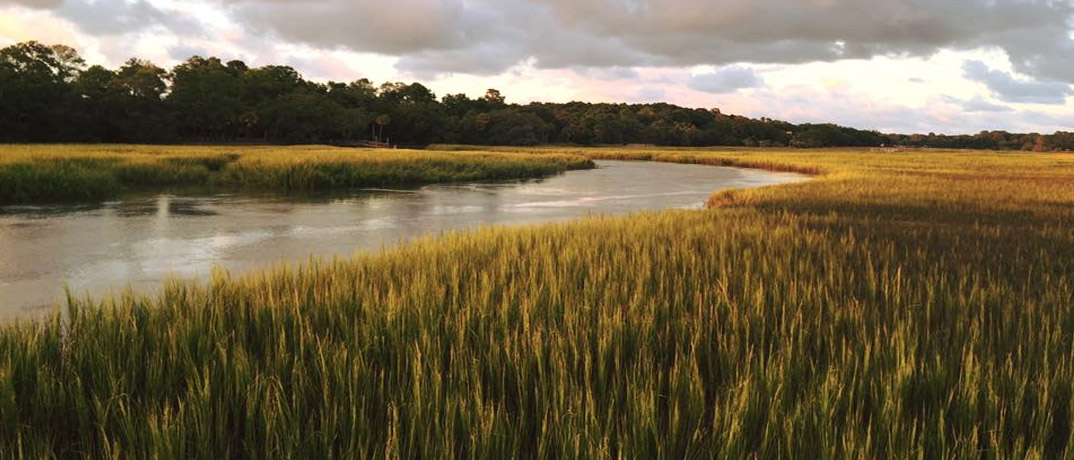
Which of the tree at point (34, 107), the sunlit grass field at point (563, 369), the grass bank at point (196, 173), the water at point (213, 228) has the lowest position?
the water at point (213, 228)

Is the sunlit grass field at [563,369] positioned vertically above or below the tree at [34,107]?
below

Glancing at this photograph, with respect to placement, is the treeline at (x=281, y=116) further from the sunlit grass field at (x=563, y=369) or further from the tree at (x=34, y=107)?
the sunlit grass field at (x=563, y=369)

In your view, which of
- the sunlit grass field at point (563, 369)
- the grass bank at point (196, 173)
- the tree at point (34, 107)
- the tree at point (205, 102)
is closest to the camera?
the sunlit grass field at point (563, 369)

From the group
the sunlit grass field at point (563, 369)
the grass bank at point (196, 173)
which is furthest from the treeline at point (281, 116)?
the sunlit grass field at point (563, 369)

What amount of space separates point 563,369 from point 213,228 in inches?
394

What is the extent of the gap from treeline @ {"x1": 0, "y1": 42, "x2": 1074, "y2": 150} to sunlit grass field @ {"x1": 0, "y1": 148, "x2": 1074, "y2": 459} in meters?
53.5

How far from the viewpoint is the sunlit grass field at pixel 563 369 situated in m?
2.29

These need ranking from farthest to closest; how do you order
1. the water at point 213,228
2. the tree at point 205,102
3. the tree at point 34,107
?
the tree at point 205,102 → the tree at point 34,107 → the water at point 213,228

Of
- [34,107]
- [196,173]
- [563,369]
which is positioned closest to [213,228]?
→ [563,369]

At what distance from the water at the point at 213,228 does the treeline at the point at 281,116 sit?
4191 centimetres

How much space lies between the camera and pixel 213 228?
11.0 meters

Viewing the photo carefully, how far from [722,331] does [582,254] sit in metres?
2.88

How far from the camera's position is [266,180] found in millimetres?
20719

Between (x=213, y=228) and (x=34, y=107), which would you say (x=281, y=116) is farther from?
(x=213, y=228)
